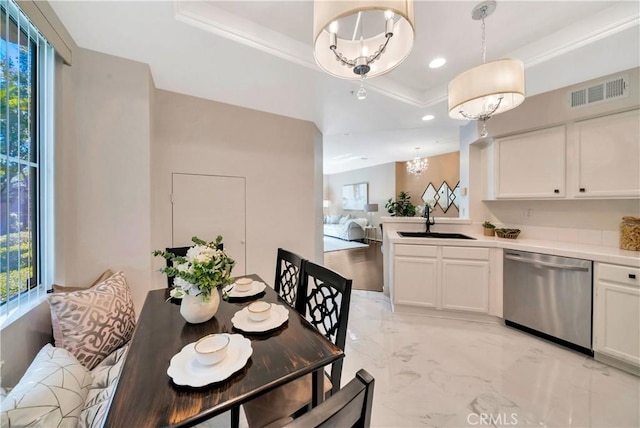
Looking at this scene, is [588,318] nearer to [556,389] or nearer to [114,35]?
[556,389]

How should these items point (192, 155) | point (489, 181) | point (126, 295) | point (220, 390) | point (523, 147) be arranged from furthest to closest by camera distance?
point (489, 181) → point (523, 147) → point (192, 155) → point (126, 295) → point (220, 390)

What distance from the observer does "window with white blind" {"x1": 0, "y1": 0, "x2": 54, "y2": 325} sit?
1.16 m

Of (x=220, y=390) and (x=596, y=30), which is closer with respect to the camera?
(x=220, y=390)

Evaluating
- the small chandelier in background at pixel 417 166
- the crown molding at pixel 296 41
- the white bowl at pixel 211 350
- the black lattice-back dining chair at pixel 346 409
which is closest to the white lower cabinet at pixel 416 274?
the crown molding at pixel 296 41

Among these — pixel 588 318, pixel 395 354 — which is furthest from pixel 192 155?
pixel 588 318

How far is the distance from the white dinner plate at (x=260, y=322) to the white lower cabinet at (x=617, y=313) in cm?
260

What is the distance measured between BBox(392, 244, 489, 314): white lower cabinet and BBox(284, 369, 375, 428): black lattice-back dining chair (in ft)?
8.19

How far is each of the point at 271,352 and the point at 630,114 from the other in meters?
3.44

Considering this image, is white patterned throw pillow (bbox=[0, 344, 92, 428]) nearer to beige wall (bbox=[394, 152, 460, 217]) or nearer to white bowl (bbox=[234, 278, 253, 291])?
white bowl (bbox=[234, 278, 253, 291])

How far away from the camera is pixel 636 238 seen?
2062mm

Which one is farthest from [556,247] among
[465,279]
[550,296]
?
[465,279]

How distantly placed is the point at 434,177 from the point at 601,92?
15.8 feet

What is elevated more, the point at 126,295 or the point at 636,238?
the point at 636,238

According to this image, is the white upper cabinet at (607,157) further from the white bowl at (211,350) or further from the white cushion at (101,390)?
the white cushion at (101,390)
